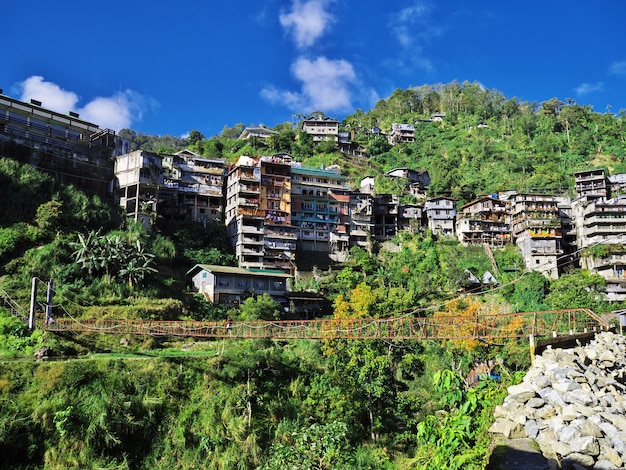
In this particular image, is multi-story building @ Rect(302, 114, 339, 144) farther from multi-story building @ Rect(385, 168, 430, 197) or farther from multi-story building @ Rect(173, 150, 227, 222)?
multi-story building @ Rect(173, 150, 227, 222)

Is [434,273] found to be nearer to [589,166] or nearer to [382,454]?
[382,454]

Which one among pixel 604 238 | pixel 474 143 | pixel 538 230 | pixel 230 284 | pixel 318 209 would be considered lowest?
Answer: pixel 230 284

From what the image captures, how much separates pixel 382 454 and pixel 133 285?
2062cm

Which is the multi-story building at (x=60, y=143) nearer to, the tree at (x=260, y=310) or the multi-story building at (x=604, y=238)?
the tree at (x=260, y=310)

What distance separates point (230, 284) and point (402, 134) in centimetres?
5627

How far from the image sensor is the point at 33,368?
20375 mm

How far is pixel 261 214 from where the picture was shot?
5003 centimetres

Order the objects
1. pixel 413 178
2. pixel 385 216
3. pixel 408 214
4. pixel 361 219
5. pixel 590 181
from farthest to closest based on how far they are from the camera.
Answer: pixel 413 178
pixel 590 181
pixel 408 214
pixel 385 216
pixel 361 219

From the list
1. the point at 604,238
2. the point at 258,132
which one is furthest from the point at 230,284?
the point at 258,132

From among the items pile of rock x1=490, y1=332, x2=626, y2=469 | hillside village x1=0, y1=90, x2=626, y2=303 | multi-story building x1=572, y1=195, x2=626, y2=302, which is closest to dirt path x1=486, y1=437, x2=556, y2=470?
pile of rock x1=490, y1=332, x2=626, y2=469

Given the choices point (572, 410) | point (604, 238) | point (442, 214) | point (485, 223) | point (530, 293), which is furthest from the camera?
point (442, 214)

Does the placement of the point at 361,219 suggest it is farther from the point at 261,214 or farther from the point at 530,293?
the point at 530,293

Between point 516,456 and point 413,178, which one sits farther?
point 413,178

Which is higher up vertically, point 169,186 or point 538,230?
point 169,186
